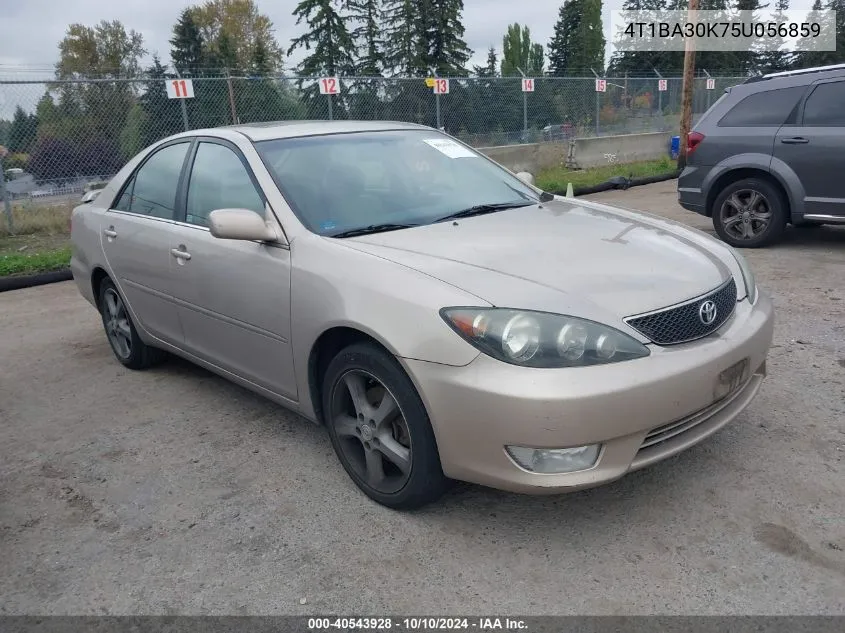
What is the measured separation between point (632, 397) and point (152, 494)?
214 centimetres

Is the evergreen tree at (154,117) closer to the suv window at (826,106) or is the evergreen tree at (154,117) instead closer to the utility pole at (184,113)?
the utility pole at (184,113)

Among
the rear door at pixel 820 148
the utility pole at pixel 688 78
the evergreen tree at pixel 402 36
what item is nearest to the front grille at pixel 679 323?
the rear door at pixel 820 148

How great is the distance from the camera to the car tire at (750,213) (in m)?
7.15

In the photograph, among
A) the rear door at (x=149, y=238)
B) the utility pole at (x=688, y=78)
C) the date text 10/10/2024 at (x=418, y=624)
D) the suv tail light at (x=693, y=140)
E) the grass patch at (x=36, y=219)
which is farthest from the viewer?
the utility pole at (x=688, y=78)

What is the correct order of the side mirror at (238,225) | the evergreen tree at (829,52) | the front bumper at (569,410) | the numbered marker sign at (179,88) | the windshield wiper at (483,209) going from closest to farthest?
the front bumper at (569,410)
the side mirror at (238,225)
the windshield wiper at (483,209)
the numbered marker sign at (179,88)
the evergreen tree at (829,52)

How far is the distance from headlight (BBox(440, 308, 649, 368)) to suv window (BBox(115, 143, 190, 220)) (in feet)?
7.71

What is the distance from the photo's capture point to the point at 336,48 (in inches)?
1647

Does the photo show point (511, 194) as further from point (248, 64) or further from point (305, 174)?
point (248, 64)

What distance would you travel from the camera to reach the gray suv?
22.2 ft

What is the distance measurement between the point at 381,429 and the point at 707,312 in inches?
53.0

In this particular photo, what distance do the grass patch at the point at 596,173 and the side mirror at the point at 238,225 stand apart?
11037 mm

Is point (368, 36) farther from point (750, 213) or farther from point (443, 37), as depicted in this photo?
point (750, 213)

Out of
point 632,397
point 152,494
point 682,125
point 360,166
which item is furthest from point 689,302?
point 682,125

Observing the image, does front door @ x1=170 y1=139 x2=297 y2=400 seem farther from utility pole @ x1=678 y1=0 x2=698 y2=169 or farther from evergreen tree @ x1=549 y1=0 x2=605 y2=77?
evergreen tree @ x1=549 y1=0 x2=605 y2=77
